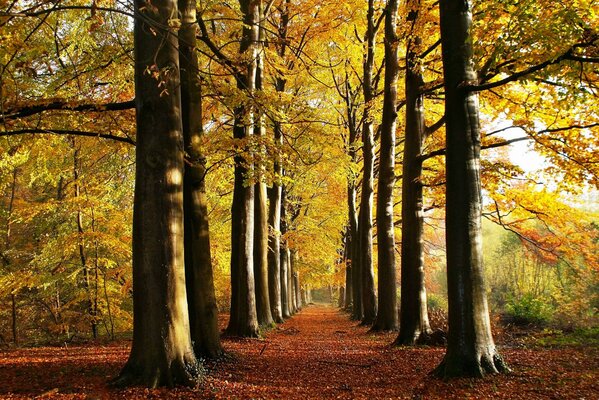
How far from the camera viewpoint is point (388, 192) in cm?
1221

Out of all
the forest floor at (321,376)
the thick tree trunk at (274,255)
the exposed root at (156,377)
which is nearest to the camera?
the forest floor at (321,376)

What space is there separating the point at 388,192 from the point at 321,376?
259 inches

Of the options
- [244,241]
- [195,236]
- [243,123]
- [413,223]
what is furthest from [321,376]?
[244,241]

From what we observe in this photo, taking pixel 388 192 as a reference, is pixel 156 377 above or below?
below

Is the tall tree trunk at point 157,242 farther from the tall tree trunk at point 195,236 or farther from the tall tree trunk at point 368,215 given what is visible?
the tall tree trunk at point 368,215

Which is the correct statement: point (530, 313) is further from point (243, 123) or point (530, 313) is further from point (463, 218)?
point (243, 123)

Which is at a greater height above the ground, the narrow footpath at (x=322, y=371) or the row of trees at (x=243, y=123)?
the row of trees at (x=243, y=123)

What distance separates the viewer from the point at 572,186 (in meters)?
10.5

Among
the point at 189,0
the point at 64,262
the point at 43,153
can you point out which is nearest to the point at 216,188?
the point at 64,262

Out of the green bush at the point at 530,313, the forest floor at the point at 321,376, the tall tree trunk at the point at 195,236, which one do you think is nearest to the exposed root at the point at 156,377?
the forest floor at the point at 321,376

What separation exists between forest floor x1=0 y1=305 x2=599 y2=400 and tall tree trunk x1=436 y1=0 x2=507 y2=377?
1.17 feet

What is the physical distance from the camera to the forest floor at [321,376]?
4973mm

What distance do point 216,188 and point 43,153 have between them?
8.02 m

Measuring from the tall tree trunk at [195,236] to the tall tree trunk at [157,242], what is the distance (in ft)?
4.35
